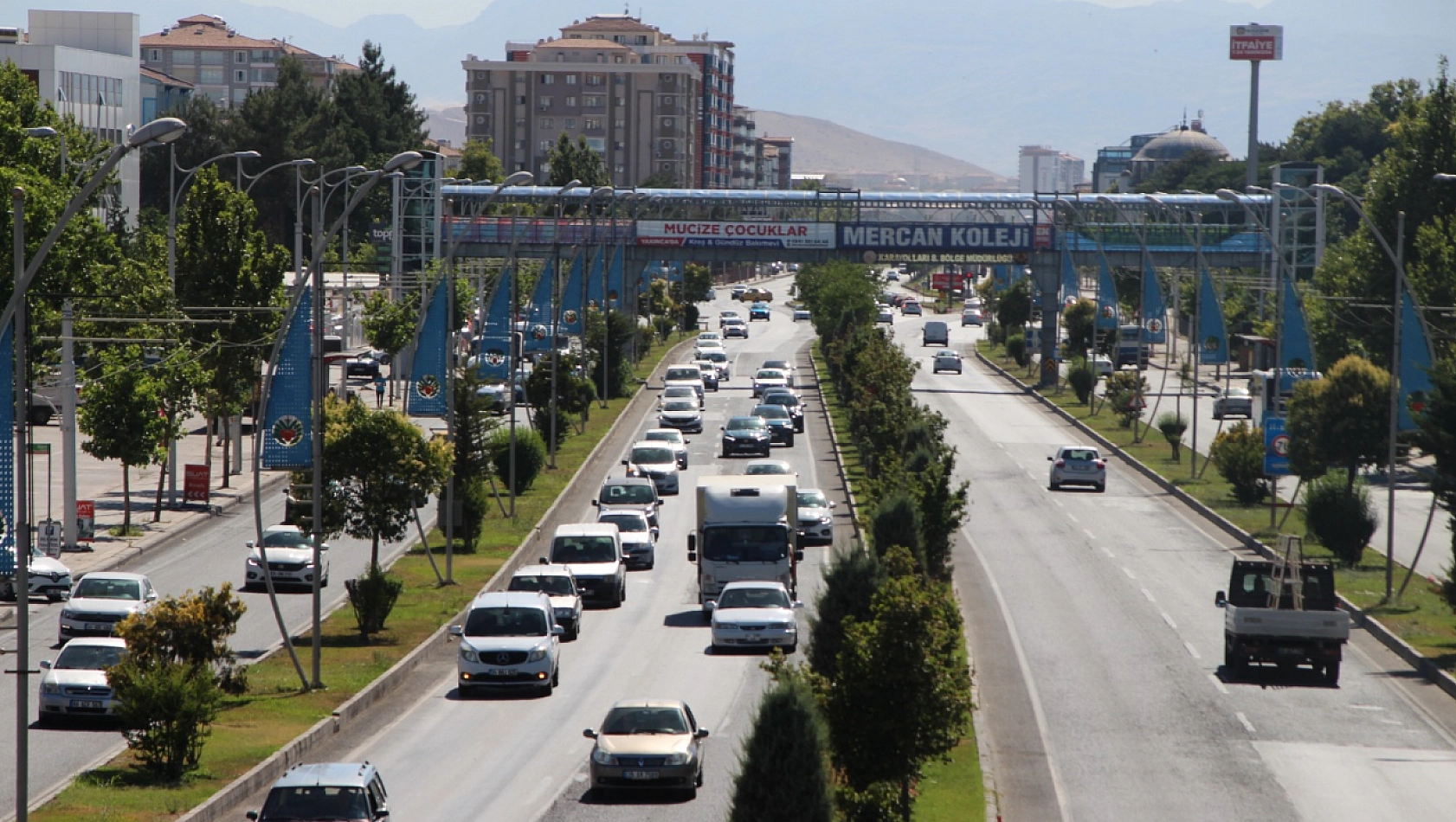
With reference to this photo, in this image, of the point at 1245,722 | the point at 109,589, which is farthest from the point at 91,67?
the point at 1245,722

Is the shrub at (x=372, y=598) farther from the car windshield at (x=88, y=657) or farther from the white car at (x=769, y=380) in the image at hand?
the white car at (x=769, y=380)

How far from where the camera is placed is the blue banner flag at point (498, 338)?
5394cm

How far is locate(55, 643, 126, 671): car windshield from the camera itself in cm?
2722

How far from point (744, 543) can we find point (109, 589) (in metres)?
12.1

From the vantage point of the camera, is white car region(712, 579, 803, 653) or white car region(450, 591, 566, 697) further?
white car region(712, 579, 803, 653)

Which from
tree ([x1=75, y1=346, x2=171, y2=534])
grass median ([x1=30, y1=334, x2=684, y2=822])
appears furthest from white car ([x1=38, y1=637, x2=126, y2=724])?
tree ([x1=75, y1=346, x2=171, y2=534])

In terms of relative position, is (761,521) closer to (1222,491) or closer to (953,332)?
(1222,491)

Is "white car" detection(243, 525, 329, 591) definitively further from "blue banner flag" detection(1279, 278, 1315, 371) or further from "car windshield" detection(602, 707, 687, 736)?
"blue banner flag" detection(1279, 278, 1315, 371)

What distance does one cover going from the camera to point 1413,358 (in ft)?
135

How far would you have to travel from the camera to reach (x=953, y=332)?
6053 inches

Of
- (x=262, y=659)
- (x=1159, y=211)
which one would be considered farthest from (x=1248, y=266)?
(x=262, y=659)

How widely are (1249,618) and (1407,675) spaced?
3711 millimetres

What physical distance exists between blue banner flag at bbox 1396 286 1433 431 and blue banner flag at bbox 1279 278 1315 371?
8.78 m

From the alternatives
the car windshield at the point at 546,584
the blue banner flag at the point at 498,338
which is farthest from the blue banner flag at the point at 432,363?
the blue banner flag at the point at 498,338
